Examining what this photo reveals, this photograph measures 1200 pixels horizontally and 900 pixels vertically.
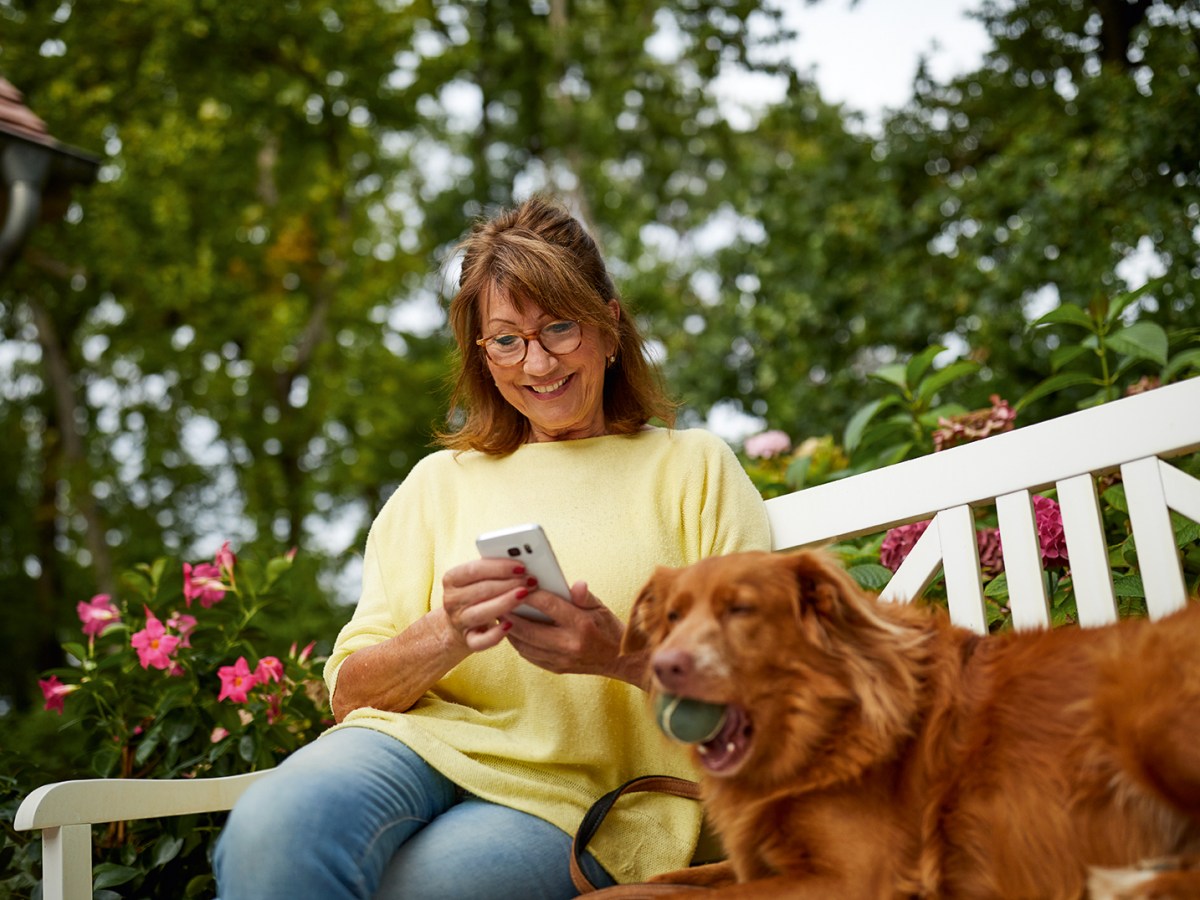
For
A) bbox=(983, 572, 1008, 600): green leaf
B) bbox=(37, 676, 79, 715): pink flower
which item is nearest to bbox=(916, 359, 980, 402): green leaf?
bbox=(983, 572, 1008, 600): green leaf

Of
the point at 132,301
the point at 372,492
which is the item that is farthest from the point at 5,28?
the point at 372,492

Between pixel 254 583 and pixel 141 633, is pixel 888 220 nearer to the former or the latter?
pixel 254 583

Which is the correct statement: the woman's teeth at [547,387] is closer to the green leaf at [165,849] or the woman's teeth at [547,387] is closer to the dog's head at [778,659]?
the dog's head at [778,659]

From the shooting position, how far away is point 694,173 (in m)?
17.1

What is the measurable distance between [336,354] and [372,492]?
6.66ft

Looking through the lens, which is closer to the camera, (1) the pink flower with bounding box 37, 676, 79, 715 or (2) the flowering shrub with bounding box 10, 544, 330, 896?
(2) the flowering shrub with bounding box 10, 544, 330, 896

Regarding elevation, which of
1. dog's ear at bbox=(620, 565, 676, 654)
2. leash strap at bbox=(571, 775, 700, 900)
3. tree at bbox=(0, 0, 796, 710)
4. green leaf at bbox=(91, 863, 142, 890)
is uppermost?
tree at bbox=(0, 0, 796, 710)

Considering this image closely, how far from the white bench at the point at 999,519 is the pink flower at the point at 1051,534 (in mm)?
346

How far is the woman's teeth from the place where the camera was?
8.69ft

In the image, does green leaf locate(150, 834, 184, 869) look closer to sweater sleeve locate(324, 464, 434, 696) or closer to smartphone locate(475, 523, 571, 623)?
sweater sleeve locate(324, 464, 434, 696)

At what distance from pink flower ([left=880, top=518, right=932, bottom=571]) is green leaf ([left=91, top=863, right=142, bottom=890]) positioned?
2118 millimetres

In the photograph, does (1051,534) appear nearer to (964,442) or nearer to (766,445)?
(964,442)

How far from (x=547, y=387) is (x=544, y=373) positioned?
54 millimetres

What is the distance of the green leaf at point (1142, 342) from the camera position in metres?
2.96
